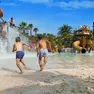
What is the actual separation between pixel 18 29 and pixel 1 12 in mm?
6469

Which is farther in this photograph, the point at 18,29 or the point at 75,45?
the point at 75,45

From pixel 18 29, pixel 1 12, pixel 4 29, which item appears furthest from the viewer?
pixel 18 29

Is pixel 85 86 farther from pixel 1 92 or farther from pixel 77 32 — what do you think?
pixel 77 32

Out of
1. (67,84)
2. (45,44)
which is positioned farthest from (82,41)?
(67,84)

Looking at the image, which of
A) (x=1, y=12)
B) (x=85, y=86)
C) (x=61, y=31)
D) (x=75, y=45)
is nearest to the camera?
(x=85, y=86)

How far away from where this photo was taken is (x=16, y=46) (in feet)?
34.6

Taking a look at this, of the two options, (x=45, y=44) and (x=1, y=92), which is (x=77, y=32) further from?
(x=1, y=92)

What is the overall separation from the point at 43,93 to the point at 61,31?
2760 inches

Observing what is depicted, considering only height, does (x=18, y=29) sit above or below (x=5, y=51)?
above

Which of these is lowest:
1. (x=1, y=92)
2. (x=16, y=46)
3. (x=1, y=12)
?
(x=1, y=92)

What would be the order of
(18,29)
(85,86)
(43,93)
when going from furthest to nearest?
(18,29)
(85,86)
(43,93)

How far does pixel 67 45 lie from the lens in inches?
2189

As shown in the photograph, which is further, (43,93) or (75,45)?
(75,45)

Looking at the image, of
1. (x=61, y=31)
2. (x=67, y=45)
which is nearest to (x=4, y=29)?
(x=67, y=45)
